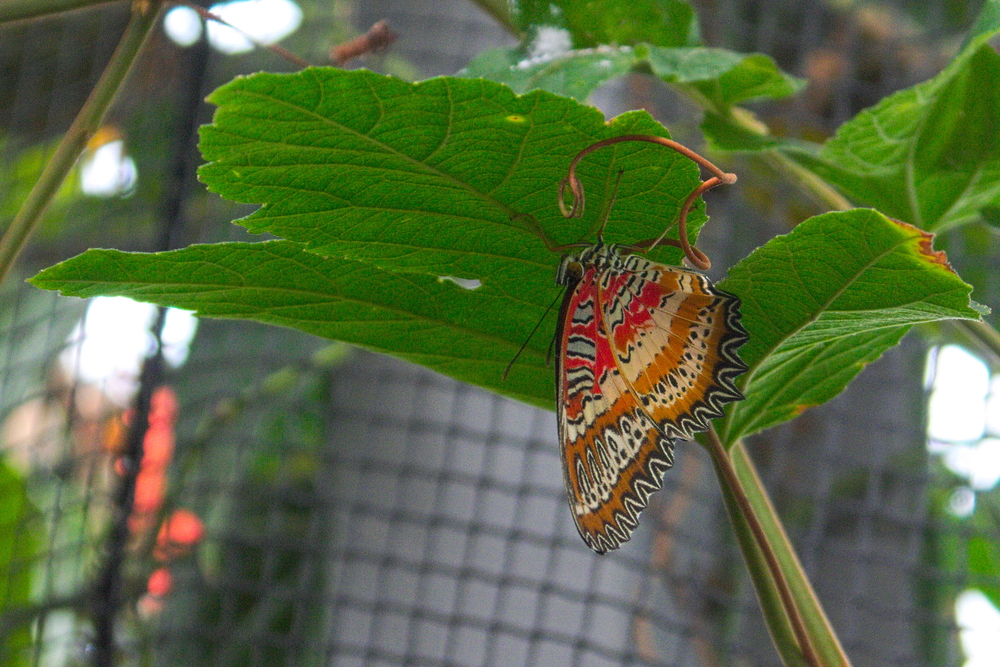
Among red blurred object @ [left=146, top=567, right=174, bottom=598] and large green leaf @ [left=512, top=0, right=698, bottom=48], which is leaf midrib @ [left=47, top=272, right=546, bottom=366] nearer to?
large green leaf @ [left=512, top=0, right=698, bottom=48]

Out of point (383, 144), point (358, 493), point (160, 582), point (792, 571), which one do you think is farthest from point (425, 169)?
point (160, 582)

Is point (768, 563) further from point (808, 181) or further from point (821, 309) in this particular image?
point (808, 181)

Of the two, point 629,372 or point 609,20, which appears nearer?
point 629,372

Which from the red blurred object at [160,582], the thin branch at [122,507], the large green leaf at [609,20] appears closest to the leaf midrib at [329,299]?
the large green leaf at [609,20]

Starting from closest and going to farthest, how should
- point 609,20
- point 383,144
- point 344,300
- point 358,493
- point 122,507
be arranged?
point 383,144, point 344,300, point 609,20, point 122,507, point 358,493

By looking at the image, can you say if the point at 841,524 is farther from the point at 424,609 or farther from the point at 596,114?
the point at 596,114
